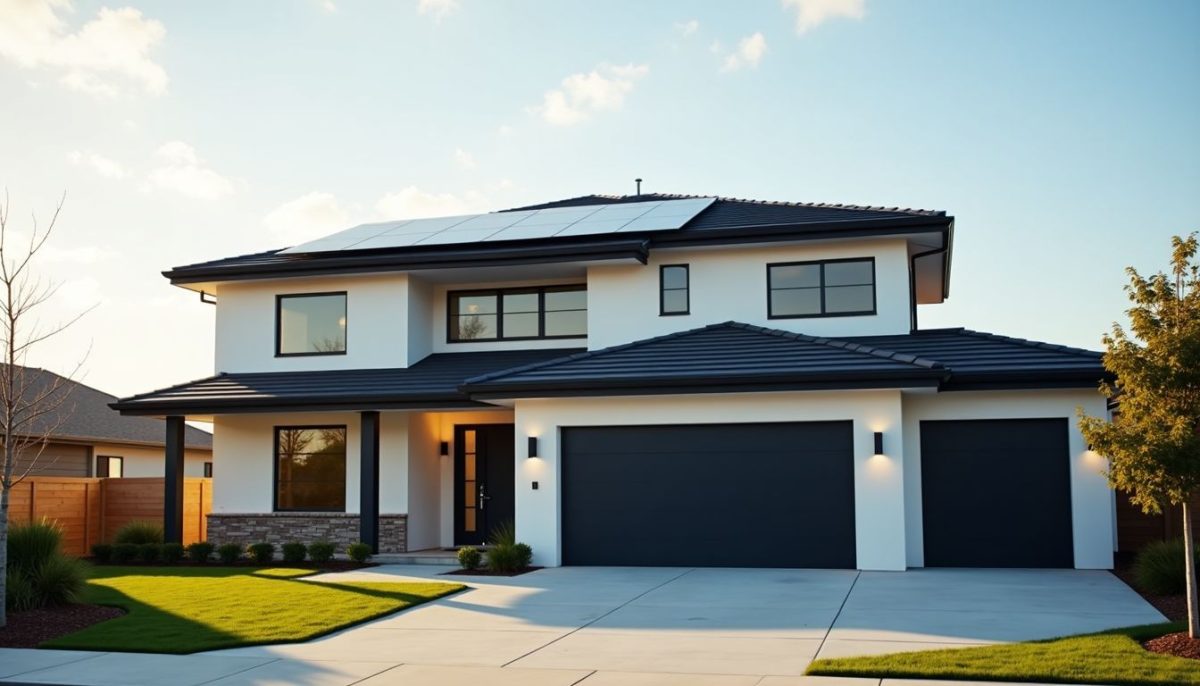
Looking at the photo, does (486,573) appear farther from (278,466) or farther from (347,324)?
(347,324)

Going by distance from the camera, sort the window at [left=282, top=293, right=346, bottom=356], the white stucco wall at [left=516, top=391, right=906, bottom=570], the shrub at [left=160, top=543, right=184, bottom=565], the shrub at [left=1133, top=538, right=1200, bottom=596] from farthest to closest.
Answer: the window at [left=282, top=293, right=346, bottom=356]
the shrub at [left=160, top=543, right=184, bottom=565]
the white stucco wall at [left=516, top=391, right=906, bottom=570]
the shrub at [left=1133, top=538, right=1200, bottom=596]

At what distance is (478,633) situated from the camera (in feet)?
38.8

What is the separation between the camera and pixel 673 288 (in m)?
21.1

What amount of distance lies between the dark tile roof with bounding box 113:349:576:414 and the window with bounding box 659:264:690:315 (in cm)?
214

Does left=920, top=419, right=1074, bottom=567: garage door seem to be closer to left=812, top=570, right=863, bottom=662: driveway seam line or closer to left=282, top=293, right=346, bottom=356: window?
left=812, top=570, right=863, bottom=662: driveway seam line

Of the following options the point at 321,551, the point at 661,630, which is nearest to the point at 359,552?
the point at 321,551

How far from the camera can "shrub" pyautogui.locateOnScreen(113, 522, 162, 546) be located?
2169 centimetres

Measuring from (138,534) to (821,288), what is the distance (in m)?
14.0

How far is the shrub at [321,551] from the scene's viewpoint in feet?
64.7

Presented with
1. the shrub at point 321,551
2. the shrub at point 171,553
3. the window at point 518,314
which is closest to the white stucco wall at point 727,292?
the window at point 518,314

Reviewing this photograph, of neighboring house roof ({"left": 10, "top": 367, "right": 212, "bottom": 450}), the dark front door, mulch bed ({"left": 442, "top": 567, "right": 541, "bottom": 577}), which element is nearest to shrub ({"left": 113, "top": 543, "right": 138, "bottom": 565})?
the dark front door

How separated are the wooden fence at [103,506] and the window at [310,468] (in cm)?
343

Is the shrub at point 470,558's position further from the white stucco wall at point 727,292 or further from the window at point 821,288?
the window at point 821,288

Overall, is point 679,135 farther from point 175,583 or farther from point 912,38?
point 175,583
